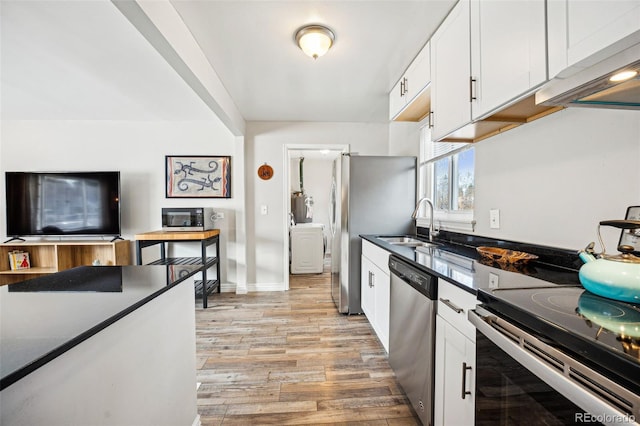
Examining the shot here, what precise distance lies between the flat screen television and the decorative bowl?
153 inches

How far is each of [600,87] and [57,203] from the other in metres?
4.75

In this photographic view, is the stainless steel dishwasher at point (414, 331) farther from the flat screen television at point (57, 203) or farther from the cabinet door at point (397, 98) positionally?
the flat screen television at point (57, 203)

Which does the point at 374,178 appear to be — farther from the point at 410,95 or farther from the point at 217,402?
the point at 217,402

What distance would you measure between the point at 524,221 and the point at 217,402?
204cm

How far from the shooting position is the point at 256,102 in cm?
301

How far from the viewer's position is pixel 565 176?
1.24m

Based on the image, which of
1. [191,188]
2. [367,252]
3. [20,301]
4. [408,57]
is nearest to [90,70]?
[191,188]

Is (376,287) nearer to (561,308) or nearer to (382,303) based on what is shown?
(382,303)

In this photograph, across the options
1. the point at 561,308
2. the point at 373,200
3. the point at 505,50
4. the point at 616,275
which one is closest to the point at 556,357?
the point at 561,308

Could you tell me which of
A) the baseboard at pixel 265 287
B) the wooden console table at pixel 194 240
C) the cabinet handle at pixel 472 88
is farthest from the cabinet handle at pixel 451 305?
the baseboard at pixel 265 287

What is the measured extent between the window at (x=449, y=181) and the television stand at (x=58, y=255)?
12.0ft

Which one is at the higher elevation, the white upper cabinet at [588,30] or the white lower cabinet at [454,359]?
the white upper cabinet at [588,30]

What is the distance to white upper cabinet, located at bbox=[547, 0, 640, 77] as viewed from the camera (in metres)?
0.71

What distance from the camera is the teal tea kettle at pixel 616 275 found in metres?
0.73
